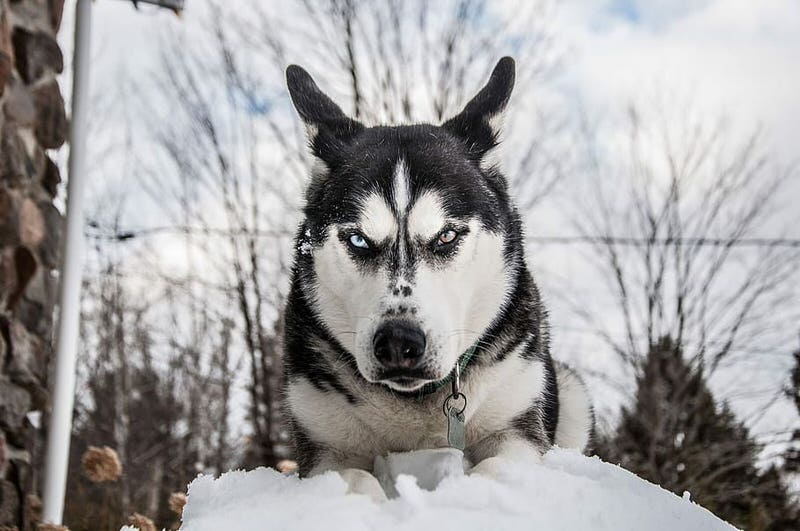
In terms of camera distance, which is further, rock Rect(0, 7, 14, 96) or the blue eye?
rock Rect(0, 7, 14, 96)

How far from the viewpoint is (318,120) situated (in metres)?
2.94

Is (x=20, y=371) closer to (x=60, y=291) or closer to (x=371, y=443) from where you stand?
(x=60, y=291)

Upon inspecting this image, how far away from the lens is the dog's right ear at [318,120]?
9.45 ft

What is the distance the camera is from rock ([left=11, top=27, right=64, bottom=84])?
445cm

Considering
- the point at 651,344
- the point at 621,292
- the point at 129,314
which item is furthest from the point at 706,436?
the point at 129,314

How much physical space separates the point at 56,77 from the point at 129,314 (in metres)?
10.8

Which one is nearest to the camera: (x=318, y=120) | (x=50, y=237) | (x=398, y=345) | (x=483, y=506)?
(x=483, y=506)

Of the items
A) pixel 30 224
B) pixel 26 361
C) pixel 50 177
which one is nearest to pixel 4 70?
pixel 50 177

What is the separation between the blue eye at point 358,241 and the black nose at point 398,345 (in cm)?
33

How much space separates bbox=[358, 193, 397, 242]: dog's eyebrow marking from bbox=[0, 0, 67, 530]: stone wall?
8.51 ft

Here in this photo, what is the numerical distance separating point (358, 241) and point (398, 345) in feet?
1.32

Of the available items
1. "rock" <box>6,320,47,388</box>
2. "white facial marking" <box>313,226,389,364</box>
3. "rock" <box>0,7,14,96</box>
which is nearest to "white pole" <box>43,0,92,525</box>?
"rock" <box>6,320,47,388</box>

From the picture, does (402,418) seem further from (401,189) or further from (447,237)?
(401,189)

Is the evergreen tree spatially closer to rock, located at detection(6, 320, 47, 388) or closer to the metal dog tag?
rock, located at detection(6, 320, 47, 388)
